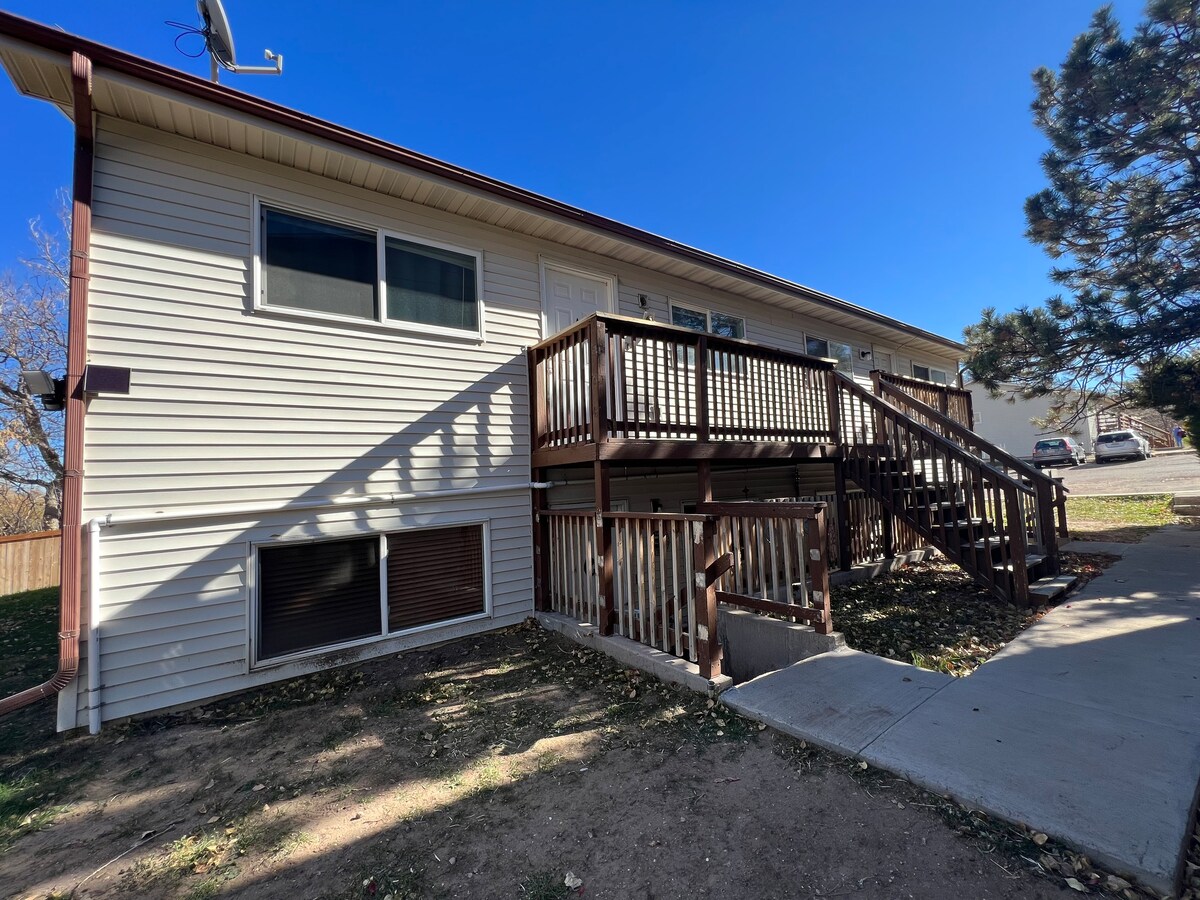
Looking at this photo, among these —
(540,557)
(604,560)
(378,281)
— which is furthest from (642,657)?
(378,281)

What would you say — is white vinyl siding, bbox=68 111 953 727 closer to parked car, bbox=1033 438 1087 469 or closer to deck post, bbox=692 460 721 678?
deck post, bbox=692 460 721 678

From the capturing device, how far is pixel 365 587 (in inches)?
184

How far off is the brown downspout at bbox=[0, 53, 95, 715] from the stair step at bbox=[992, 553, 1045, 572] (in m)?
8.38

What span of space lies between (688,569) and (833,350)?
813 centimetres

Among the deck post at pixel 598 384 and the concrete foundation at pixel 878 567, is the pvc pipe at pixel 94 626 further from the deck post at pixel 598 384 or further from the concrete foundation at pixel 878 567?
the concrete foundation at pixel 878 567

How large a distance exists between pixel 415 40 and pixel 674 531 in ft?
26.7

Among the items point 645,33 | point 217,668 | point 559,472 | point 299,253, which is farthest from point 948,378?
point 217,668

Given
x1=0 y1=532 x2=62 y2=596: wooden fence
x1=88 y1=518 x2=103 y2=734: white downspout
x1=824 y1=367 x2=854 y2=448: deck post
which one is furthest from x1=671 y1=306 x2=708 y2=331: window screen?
x1=0 y1=532 x2=62 y2=596: wooden fence


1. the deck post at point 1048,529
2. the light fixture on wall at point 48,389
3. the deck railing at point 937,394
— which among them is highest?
the deck railing at point 937,394

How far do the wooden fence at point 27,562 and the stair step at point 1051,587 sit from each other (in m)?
15.5

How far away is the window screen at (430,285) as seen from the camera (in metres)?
5.09

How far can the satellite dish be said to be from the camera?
4.67 meters

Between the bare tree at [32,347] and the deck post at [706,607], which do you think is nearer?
the deck post at [706,607]

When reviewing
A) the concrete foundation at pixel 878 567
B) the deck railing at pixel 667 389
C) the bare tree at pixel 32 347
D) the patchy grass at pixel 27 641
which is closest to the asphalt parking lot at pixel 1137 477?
the concrete foundation at pixel 878 567
